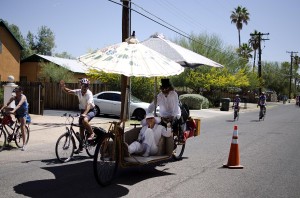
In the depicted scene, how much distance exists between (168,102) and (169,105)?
0.25ft

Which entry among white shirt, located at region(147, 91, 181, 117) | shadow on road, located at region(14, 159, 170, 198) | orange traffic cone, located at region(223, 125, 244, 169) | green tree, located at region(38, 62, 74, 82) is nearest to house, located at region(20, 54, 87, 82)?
green tree, located at region(38, 62, 74, 82)

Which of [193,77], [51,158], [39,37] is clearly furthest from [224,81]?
[39,37]

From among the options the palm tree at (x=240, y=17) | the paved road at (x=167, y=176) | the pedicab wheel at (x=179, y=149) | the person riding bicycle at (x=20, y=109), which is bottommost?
the paved road at (x=167, y=176)

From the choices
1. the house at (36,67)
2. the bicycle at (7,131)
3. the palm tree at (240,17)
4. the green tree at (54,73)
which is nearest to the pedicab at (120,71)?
the bicycle at (7,131)

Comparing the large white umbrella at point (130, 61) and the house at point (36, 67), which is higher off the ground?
the house at point (36, 67)

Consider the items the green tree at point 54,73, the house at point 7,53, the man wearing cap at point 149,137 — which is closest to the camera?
the man wearing cap at point 149,137

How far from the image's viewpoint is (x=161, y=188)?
6629mm

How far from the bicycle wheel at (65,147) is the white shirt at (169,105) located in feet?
6.36

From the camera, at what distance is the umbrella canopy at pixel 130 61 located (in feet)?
23.0

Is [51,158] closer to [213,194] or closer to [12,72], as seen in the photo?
[213,194]

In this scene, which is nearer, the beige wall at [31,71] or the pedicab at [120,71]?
the pedicab at [120,71]

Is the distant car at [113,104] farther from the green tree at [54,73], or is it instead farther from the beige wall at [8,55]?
the beige wall at [8,55]

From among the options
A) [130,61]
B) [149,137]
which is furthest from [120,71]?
[149,137]

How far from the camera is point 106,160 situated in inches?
271
